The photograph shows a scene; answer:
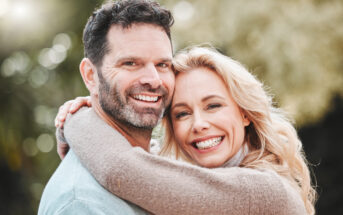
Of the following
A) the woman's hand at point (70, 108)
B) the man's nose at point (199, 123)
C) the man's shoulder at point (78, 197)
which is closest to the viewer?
the man's shoulder at point (78, 197)

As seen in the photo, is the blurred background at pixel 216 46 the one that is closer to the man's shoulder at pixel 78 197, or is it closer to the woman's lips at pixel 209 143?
the woman's lips at pixel 209 143

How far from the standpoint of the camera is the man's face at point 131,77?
187 centimetres

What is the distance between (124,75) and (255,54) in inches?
140

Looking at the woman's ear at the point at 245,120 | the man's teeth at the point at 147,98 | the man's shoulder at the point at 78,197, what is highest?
the man's teeth at the point at 147,98

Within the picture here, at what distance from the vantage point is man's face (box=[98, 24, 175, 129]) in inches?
73.4

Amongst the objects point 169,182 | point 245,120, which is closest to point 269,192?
point 169,182

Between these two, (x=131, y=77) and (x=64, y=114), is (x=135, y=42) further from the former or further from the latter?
(x=64, y=114)

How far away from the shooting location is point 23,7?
19.5 feet

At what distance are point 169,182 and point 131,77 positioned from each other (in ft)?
1.83

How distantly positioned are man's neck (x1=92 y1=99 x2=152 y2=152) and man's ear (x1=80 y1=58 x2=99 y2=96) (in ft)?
0.19

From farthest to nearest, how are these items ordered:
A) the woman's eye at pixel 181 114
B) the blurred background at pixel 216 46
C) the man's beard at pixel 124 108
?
1. the blurred background at pixel 216 46
2. the woman's eye at pixel 181 114
3. the man's beard at pixel 124 108

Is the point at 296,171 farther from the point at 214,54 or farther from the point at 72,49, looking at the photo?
the point at 72,49

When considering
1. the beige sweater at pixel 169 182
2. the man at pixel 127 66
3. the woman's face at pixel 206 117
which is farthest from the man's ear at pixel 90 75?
the woman's face at pixel 206 117

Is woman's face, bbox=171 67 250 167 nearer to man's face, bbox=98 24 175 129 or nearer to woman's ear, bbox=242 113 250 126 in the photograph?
woman's ear, bbox=242 113 250 126
